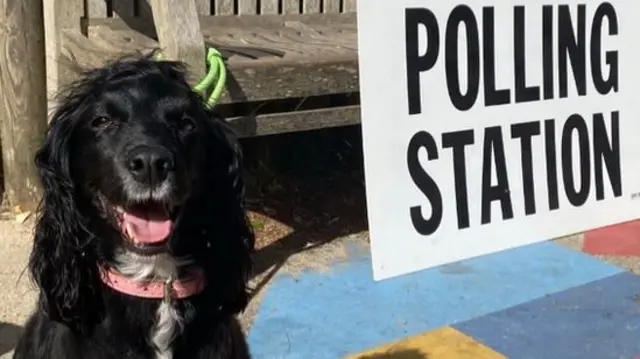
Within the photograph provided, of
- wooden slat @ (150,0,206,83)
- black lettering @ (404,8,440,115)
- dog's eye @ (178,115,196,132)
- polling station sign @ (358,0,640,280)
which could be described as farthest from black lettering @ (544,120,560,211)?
dog's eye @ (178,115,196,132)

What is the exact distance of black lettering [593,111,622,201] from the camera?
17.0 feet

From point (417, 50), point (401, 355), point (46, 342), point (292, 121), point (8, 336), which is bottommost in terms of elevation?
point (401, 355)

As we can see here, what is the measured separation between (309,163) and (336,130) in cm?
32

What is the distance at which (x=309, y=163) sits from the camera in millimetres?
7031

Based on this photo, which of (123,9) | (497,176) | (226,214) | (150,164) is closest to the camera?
(150,164)

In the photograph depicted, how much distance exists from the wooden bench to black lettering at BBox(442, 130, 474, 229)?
0.87 metres

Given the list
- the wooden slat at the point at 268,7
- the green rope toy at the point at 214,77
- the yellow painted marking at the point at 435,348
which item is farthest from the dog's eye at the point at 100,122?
the wooden slat at the point at 268,7

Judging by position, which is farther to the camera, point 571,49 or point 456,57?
point 571,49

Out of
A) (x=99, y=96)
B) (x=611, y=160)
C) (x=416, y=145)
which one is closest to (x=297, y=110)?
(x=416, y=145)

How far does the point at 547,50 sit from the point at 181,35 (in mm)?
1791

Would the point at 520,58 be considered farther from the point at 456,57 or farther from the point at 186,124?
the point at 186,124

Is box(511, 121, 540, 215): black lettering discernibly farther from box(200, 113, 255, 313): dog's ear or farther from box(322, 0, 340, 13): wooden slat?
box(322, 0, 340, 13): wooden slat

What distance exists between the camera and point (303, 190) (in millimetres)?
6676

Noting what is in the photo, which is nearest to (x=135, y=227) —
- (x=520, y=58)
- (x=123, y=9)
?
(x=520, y=58)
